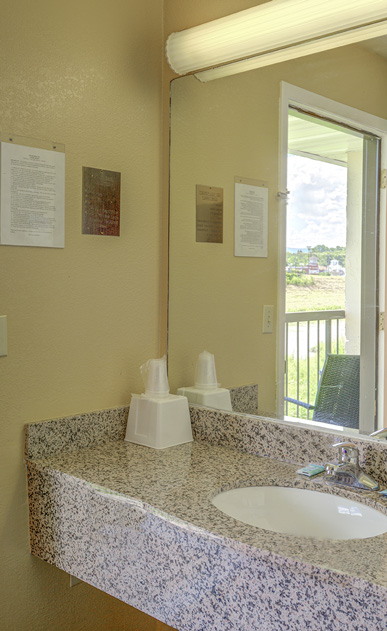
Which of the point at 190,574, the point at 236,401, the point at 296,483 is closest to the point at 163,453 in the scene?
the point at 236,401

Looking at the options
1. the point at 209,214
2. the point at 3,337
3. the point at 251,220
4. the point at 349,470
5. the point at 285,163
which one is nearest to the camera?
the point at 349,470

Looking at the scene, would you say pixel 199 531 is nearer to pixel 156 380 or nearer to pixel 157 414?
pixel 157 414

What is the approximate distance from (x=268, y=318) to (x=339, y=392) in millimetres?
311

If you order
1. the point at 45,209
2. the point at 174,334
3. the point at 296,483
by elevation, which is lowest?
the point at 296,483

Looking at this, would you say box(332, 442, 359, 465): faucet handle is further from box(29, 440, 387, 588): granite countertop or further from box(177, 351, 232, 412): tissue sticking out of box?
box(177, 351, 232, 412): tissue sticking out of box

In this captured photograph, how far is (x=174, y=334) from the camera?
1.96m

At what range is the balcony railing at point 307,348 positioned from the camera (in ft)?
5.05

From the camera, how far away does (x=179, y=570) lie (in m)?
1.22

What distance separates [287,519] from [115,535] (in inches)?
15.4

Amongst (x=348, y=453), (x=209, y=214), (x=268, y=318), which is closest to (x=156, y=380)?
(x=268, y=318)

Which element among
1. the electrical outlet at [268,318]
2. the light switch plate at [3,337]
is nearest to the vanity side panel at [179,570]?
the light switch plate at [3,337]

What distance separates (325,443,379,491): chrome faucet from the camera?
1.39m

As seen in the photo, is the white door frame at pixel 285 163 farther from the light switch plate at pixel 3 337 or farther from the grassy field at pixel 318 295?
the light switch plate at pixel 3 337

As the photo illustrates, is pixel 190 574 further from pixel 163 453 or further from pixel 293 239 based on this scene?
pixel 293 239
